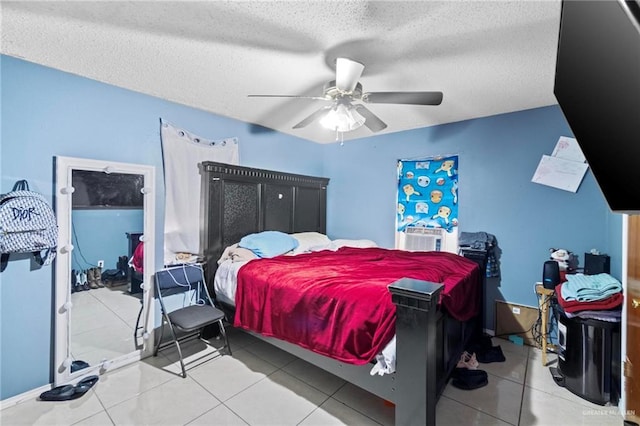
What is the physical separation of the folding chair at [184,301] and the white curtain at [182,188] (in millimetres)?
168

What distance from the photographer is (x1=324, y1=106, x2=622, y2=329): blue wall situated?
2609mm

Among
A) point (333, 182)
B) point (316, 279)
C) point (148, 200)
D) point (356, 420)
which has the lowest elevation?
point (356, 420)

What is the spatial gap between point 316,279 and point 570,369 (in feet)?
6.49

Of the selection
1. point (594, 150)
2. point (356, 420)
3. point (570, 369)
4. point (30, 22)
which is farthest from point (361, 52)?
point (570, 369)

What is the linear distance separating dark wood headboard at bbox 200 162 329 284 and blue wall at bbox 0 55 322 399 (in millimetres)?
728

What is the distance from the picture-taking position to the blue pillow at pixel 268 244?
9.55 feet

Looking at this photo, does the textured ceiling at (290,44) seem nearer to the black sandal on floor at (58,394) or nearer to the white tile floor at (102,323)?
the white tile floor at (102,323)

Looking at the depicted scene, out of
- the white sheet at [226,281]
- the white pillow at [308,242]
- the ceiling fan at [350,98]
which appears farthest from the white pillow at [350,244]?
the ceiling fan at [350,98]

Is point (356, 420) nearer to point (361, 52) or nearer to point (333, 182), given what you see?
point (361, 52)

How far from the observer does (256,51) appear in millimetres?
1901

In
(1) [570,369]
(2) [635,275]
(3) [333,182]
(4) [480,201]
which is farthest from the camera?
(3) [333,182]

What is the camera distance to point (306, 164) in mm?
4270

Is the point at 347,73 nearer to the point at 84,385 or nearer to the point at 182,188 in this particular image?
the point at 182,188

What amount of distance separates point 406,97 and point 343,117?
49 cm
